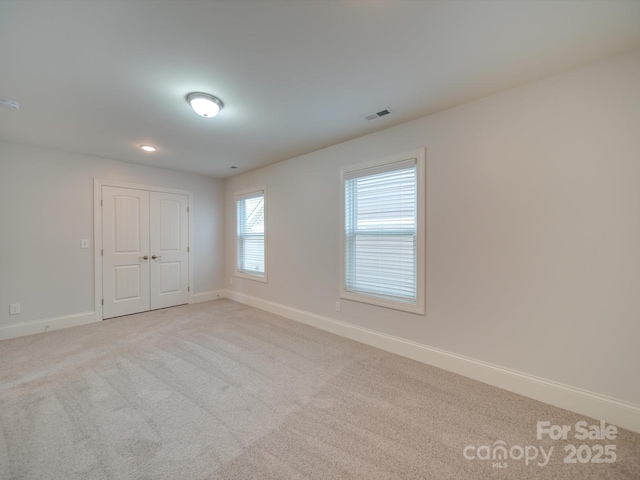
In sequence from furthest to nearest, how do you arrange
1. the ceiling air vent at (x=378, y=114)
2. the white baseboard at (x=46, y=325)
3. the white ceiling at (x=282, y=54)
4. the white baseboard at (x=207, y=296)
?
1. the white baseboard at (x=207, y=296)
2. the white baseboard at (x=46, y=325)
3. the ceiling air vent at (x=378, y=114)
4. the white ceiling at (x=282, y=54)

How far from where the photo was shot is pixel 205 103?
2.23 meters

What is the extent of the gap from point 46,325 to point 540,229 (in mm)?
5854

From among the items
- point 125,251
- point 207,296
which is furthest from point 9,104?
point 207,296

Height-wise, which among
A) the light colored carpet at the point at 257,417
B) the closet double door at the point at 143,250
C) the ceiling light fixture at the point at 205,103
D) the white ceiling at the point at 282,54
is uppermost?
the white ceiling at the point at 282,54

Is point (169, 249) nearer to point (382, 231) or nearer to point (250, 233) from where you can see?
point (250, 233)

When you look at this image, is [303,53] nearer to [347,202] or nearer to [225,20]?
[225,20]

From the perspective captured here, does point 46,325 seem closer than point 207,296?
Yes

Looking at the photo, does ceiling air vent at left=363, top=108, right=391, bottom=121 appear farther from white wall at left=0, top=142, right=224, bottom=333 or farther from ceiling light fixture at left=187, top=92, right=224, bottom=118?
white wall at left=0, top=142, right=224, bottom=333

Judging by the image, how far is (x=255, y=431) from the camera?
5.61 ft

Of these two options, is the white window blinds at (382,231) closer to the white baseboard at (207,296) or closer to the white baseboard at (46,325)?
the white baseboard at (207,296)

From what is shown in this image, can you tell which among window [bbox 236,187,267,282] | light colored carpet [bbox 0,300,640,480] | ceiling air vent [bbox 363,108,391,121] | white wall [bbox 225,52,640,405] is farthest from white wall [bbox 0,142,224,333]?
white wall [bbox 225,52,640,405]

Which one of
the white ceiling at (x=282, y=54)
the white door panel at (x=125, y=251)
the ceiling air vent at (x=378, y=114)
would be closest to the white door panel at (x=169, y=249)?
the white door panel at (x=125, y=251)

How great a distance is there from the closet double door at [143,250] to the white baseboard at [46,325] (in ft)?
0.83

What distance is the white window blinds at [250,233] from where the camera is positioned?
184 inches
